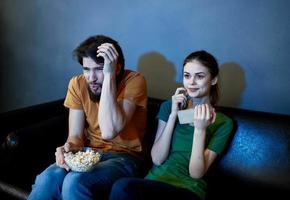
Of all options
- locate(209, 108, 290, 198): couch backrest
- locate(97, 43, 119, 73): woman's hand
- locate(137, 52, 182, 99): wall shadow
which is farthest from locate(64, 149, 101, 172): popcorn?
locate(137, 52, 182, 99): wall shadow

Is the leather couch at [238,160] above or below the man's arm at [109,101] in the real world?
below

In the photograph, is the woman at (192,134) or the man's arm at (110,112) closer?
the woman at (192,134)

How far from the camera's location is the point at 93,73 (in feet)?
5.03

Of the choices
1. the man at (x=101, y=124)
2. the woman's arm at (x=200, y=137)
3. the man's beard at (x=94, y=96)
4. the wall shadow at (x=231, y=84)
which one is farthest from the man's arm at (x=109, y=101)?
the wall shadow at (x=231, y=84)

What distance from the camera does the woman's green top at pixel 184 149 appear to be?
1.38 m

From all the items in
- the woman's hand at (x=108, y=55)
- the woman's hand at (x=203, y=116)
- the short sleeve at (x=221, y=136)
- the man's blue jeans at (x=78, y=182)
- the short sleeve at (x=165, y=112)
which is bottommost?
the man's blue jeans at (x=78, y=182)

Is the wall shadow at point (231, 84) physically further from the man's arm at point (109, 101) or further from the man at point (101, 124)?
the man's arm at point (109, 101)

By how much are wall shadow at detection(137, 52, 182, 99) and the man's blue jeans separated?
678mm

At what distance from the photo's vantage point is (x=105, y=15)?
2115 millimetres

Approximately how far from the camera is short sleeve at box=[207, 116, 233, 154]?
1432 millimetres

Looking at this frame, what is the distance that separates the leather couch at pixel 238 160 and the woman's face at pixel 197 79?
244 millimetres

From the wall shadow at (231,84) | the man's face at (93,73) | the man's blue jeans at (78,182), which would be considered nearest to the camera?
the man's blue jeans at (78,182)

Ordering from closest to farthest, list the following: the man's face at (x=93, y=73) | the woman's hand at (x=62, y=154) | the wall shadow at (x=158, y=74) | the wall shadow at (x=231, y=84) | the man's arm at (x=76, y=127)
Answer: the woman's hand at (x=62, y=154) → the man's face at (x=93, y=73) → the man's arm at (x=76, y=127) → the wall shadow at (x=231, y=84) → the wall shadow at (x=158, y=74)

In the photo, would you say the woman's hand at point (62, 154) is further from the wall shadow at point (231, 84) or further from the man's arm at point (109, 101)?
the wall shadow at point (231, 84)
